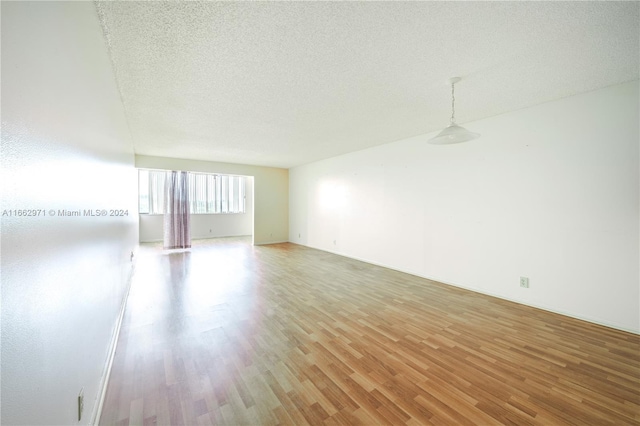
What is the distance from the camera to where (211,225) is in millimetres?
8992

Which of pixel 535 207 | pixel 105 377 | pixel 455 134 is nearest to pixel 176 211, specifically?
pixel 105 377

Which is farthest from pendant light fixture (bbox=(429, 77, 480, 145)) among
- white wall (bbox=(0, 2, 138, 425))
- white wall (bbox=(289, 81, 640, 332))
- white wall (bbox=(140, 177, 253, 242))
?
white wall (bbox=(140, 177, 253, 242))

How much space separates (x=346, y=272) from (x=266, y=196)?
168 inches

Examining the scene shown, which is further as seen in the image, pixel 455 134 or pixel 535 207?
pixel 535 207

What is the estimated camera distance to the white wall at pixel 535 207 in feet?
8.30

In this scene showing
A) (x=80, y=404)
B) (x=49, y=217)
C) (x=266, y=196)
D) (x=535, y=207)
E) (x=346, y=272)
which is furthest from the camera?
(x=266, y=196)

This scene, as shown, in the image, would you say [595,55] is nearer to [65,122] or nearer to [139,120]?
[65,122]

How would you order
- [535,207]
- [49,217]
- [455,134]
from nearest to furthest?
[49,217] → [455,134] → [535,207]

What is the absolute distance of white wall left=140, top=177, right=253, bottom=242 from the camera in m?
7.98

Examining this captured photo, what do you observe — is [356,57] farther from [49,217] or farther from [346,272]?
[346,272]

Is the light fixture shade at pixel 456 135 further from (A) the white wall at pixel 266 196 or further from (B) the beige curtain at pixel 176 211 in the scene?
(B) the beige curtain at pixel 176 211

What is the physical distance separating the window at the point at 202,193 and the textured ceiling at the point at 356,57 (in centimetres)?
522

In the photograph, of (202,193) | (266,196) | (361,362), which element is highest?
(202,193)

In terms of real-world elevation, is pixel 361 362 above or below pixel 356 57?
below
